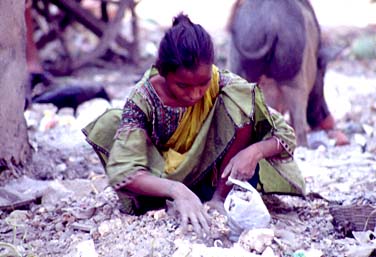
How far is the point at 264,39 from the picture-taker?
19.2ft

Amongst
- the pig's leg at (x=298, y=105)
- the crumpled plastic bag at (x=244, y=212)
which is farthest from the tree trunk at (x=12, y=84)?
the pig's leg at (x=298, y=105)

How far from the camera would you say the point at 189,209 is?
3240 mm

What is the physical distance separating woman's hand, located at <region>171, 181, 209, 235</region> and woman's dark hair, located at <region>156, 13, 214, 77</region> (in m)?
0.49

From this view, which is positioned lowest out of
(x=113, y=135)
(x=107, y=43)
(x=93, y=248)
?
(x=107, y=43)

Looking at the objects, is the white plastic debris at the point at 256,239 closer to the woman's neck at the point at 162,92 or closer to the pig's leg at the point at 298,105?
the woman's neck at the point at 162,92

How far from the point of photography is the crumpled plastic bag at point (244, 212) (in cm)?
322

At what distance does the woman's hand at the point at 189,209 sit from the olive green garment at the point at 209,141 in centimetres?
21

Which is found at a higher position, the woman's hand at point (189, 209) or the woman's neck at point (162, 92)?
the woman's neck at point (162, 92)

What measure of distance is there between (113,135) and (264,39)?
246 centimetres

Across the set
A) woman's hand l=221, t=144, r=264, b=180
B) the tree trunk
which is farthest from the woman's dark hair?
the tree trunk

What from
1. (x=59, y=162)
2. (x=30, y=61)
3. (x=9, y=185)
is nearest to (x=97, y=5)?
(x=30, y=61)

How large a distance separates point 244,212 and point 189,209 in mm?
220

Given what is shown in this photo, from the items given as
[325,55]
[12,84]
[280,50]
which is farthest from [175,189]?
[325,55]

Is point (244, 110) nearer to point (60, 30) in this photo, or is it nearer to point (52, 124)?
point (52, 124)
